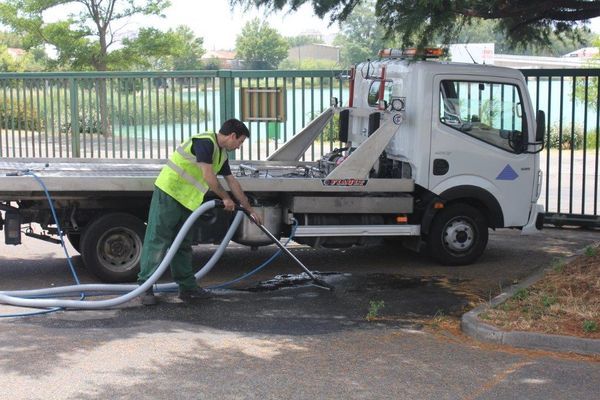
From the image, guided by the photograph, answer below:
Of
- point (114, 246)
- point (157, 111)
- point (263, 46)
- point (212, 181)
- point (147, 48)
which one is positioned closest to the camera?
point (212, 181)

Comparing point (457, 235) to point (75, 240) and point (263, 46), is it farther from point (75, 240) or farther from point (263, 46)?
point (263, 46)

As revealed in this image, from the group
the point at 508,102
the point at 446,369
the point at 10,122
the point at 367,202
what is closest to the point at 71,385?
the point at 446,369

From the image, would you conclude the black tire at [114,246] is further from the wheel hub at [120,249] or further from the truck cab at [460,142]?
the truck cab at [460,142]

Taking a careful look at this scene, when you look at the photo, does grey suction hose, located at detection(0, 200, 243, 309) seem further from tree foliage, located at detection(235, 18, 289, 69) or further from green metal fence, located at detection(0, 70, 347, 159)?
tree foliage, located at detection(235, 18, 289, 69)

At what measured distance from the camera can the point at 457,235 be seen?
1049cm

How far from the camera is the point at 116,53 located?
27.4m

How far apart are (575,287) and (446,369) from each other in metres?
2.43

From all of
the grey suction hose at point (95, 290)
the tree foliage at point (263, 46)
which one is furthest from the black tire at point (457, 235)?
the tree foliage at point (263, 46)

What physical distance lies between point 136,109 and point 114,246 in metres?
5.01

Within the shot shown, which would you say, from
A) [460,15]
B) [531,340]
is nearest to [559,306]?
[531,340]

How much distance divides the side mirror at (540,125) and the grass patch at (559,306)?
1850 mm

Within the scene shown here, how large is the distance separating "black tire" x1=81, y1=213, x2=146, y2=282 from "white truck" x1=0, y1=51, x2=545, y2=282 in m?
0.01

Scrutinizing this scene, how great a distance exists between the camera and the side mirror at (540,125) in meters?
10.3

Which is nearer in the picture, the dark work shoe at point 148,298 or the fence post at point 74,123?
the dark work shoe at point 148,298
